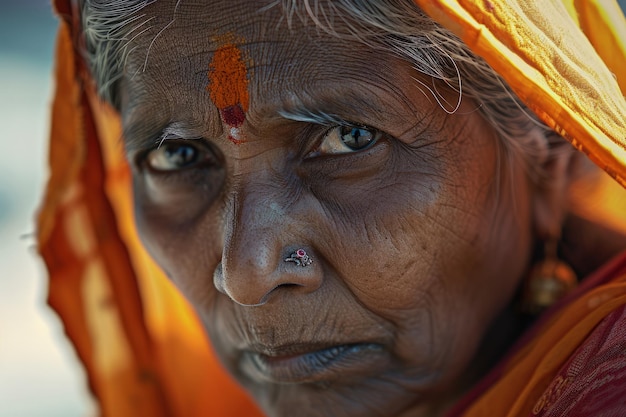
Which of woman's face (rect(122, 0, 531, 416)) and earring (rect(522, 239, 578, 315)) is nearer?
woman's face (rect(122, 0, 531, 416))

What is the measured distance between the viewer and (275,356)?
1487mm

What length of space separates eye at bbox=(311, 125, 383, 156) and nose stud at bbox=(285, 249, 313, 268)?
18 cm

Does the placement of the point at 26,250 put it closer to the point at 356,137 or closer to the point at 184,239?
the point at 184,239

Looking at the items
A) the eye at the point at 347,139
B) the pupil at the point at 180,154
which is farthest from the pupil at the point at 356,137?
the pupil at the point at 180,154

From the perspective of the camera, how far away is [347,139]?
1372mm

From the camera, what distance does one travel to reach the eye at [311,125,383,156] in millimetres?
1363

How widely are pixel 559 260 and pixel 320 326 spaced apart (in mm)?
654

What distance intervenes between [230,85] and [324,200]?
26cm

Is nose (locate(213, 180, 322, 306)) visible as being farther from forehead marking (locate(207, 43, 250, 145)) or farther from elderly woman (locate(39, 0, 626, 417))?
forehead marking (locate(207, 43, 250, 145))

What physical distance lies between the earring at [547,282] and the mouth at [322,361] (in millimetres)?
433

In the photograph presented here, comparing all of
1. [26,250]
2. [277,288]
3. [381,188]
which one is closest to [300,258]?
[277,288]

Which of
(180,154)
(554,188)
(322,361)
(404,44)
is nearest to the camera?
(404,44)

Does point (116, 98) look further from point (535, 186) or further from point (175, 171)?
point (535, 186)

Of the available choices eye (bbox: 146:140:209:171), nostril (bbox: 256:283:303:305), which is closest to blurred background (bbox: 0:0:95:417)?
eye (bbox: 146:140:209:171)
